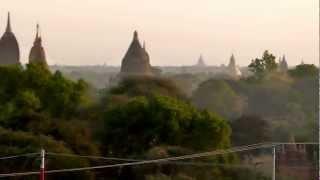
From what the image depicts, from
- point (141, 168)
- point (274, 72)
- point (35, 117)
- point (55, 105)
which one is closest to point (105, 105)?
point (55, 105)

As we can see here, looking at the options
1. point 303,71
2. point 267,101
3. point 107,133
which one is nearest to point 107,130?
point 107,133

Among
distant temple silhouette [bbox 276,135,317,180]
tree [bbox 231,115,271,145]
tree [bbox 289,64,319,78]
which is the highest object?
tree [bbox 289,64,319,78]

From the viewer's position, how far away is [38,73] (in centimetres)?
1705

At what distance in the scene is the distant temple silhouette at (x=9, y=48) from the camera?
32.3 meters

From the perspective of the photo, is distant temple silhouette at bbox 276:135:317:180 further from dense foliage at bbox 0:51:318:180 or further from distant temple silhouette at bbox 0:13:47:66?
distant temple silhouette at bbox 0:13:47:66

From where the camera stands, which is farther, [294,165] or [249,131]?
[249,131]

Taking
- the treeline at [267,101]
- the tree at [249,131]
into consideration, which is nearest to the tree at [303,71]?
the treeline at [267,101]

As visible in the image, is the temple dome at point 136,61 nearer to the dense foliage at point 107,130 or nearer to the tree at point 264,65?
the tree at point 264,65

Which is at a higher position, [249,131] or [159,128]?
[159,128]

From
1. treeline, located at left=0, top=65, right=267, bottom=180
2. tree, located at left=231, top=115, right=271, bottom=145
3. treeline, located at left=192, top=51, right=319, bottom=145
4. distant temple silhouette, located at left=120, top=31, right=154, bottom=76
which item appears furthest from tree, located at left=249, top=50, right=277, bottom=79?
treeline, located at left=0, top=65, right=267, bottom=180

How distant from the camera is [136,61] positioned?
113ft

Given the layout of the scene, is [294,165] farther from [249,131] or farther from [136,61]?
[136,61]

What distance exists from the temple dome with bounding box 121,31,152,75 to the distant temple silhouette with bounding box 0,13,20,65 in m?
4.72

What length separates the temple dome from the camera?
32.9 m
